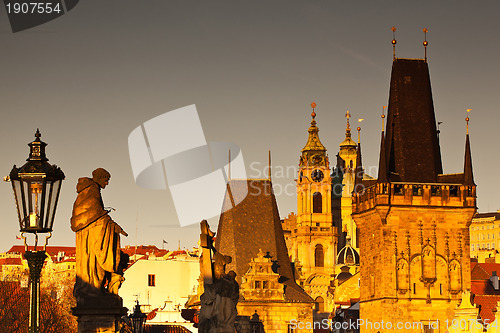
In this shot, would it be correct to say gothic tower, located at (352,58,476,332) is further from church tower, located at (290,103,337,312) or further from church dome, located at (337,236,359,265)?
church dome, located at (337,236,359,265)

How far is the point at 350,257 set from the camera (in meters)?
131

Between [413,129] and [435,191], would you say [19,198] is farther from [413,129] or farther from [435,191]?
[413,129]

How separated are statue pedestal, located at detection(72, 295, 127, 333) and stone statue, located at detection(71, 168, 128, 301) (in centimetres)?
7

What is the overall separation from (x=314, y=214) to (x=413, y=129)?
230 ft

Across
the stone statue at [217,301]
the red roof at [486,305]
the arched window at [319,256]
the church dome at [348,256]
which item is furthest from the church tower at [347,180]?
the stone statue at [217,301]

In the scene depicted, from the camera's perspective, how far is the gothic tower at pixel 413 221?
194 feet

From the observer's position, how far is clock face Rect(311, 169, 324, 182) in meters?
131

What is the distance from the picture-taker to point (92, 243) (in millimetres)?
11789

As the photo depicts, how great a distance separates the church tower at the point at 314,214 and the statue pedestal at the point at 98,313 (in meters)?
117

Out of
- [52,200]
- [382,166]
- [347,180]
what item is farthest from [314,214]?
[52,200]

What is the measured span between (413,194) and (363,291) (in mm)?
5822

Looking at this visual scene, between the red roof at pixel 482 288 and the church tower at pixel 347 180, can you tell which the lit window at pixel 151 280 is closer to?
the red roof at pixel 482 288

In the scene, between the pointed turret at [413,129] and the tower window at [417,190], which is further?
the pointed turret at [413,129]

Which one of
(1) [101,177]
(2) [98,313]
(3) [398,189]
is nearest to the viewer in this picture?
(2) [98,313]
